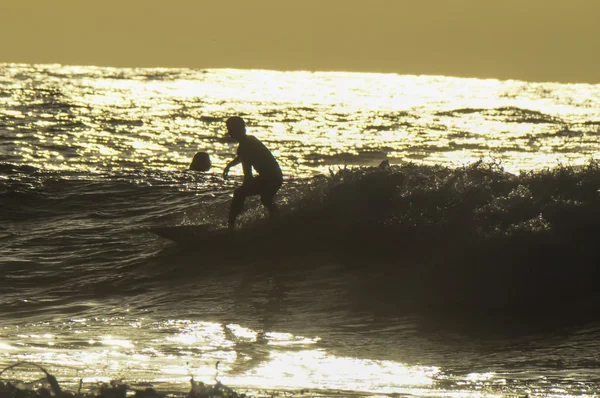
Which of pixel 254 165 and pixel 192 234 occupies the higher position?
pixel 254 165

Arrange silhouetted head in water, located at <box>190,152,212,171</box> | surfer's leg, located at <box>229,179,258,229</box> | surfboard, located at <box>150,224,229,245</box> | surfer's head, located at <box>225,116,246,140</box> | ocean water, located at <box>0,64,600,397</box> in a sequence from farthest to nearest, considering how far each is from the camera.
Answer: silhouetted head in water, located at <box>190,152,212,171</box>
surfboard, located at <box>150,224,229,245</box>
surfer's leg, located at <box>229,179,258,229</box>
surfer's head, located at <box>225,116,246,140</box>
ocean water, located at <box>0,64,600,397</box>

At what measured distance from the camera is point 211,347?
7926mm

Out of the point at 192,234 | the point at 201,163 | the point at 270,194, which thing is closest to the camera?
the point at 270,194

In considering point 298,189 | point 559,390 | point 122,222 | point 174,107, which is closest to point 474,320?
point 559,390

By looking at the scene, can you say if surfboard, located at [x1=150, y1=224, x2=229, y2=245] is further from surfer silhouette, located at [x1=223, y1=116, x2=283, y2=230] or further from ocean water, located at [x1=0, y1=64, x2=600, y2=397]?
surfer silhouette, located at [x1=223, y1=116, x2=283, y2=230]

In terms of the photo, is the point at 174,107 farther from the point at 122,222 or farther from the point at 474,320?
the point at 474,320

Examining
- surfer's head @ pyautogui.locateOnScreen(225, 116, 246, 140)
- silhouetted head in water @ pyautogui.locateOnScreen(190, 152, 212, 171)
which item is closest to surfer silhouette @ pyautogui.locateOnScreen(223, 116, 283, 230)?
surfer's head @ pyautogui.locateOnScreen(225, 116, 246, 140)

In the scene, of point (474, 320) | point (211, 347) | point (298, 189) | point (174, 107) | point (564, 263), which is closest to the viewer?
point (211, 347)

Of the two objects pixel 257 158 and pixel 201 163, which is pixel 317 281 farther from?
pixel 201 163

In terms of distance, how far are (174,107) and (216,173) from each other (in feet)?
83.4

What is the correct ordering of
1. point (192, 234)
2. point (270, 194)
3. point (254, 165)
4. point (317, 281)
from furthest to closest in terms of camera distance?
point (192, 234) < point (270, 194) < point (254, 165) < point (317, 281)

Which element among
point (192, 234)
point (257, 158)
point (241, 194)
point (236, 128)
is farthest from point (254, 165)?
point (192, 234)

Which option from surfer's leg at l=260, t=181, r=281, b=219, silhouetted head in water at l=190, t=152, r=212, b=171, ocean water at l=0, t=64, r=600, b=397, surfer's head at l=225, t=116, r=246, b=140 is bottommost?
ocean water at l=0, t=64, r=600, b=397

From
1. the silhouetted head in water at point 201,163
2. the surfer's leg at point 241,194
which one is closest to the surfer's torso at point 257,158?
the surfer's leg at point 241,194
